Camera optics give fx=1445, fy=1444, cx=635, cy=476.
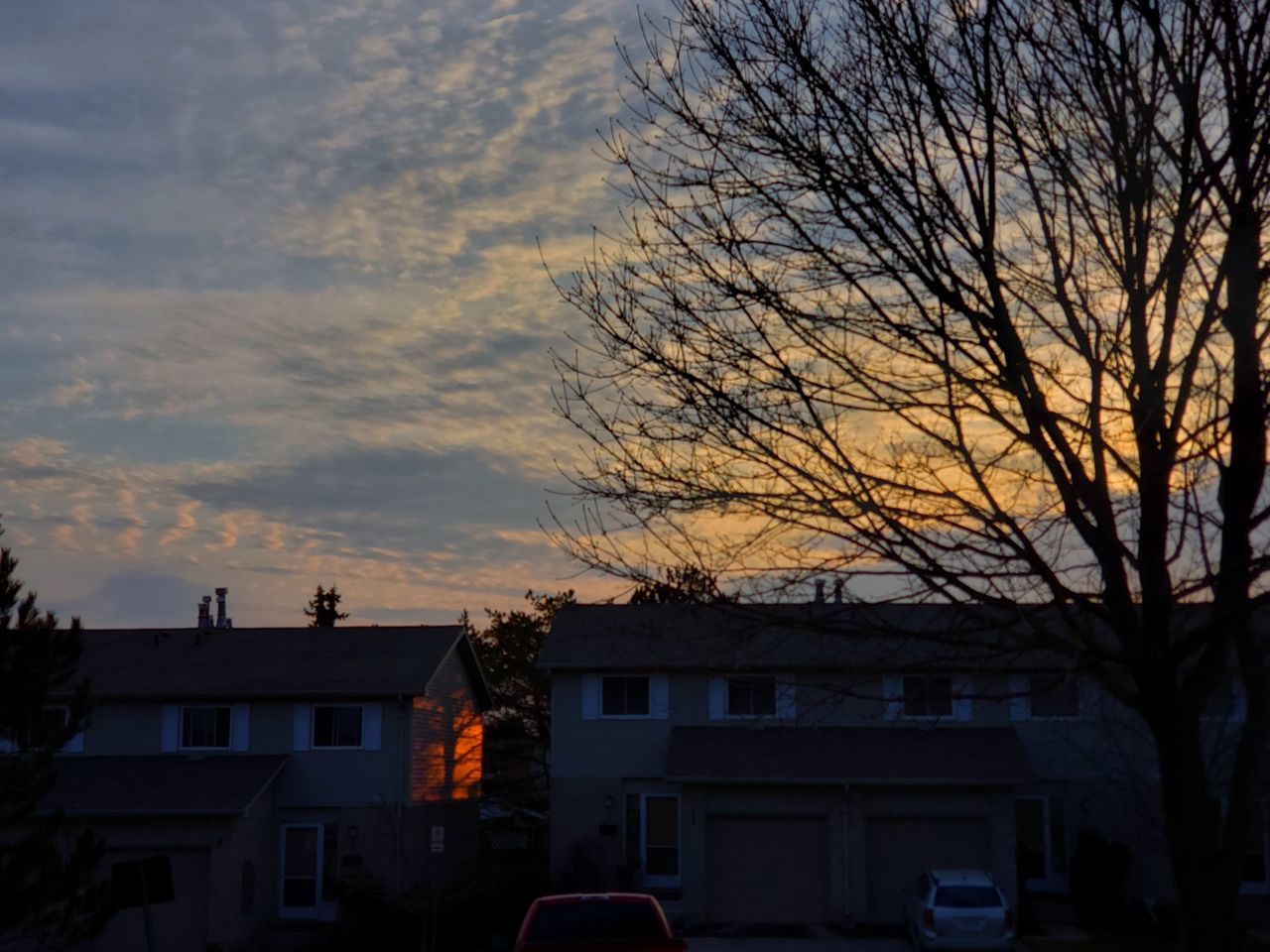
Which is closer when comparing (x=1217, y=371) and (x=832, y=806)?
(x=1217, y=371)

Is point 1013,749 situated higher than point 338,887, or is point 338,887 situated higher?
point 1013,749

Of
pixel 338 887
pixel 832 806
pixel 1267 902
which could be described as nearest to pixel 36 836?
pixel 338 887

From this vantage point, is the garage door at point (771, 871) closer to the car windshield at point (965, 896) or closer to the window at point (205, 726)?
the car windshield at point (965, 896)

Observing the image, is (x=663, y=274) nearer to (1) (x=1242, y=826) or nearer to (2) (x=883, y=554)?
(2) (x=883, y=554)

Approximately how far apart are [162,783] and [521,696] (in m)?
25.6

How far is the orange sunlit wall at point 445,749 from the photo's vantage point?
36.7 m

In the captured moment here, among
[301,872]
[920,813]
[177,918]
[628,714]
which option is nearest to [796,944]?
[920,813]

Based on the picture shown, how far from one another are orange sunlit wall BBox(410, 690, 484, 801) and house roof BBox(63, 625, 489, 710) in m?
1.29

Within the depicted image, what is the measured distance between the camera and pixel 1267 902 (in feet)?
105

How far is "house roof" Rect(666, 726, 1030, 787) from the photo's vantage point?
31.9 m

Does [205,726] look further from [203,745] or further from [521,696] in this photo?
[521,696]

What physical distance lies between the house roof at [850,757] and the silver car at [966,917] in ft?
14.3

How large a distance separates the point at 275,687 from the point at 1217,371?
104 ft

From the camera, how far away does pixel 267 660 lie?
37750 millimetres
